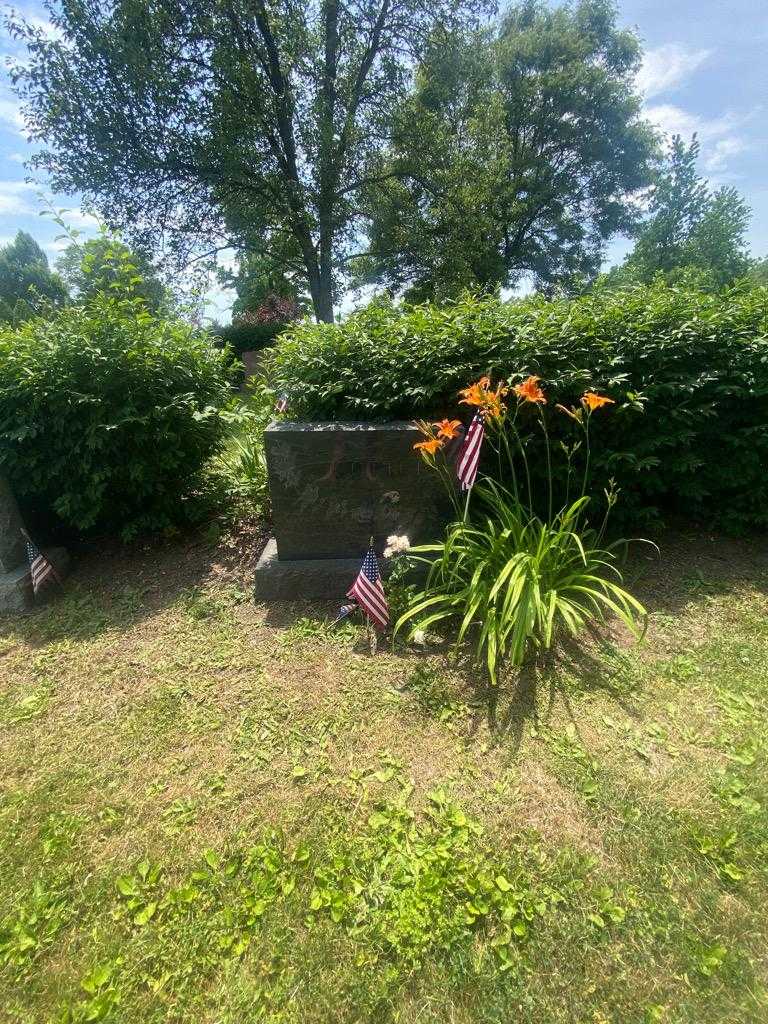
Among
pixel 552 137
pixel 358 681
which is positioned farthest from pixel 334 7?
pixel 358 681

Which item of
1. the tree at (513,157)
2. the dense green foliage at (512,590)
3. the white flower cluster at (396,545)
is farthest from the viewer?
the tree at (513,157)

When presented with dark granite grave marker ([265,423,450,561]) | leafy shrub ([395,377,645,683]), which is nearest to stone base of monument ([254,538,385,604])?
dark granite grave marker ([265,423,450,561])

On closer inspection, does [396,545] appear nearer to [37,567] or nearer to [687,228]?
[37,567]

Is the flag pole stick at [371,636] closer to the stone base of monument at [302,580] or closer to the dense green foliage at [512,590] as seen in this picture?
the dense green foliage at [512,590]

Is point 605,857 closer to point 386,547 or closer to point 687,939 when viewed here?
point 687,939

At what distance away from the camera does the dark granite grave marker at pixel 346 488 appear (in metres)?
2.95

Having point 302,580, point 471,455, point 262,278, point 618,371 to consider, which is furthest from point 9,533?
point 262,278

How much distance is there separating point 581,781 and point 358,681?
1078mm

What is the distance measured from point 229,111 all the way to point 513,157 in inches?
402

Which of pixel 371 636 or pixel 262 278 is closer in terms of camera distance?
pixel 371 636

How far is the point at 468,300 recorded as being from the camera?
133 inches

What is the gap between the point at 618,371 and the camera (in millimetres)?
3047

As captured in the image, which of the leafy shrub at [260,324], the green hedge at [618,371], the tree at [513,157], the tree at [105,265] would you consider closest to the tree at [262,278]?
the leafy shrub at [260,324]

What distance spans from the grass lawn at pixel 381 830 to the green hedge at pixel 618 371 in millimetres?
1117
